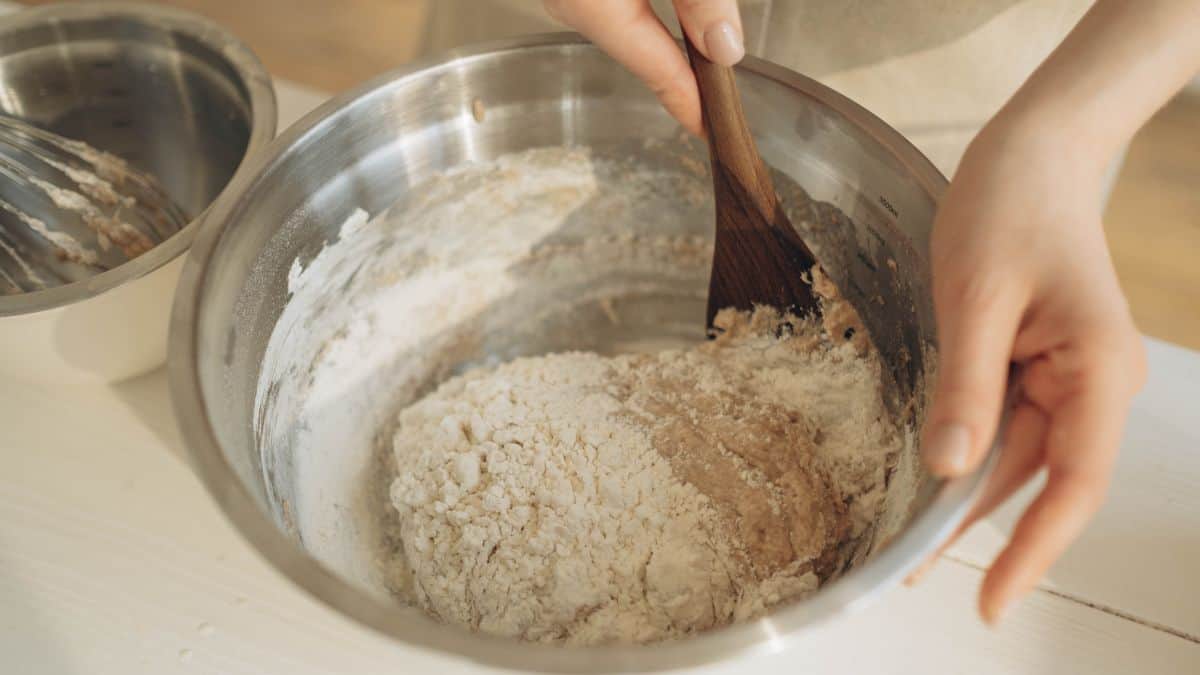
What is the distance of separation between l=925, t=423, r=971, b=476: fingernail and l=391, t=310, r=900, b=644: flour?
7.1 inches

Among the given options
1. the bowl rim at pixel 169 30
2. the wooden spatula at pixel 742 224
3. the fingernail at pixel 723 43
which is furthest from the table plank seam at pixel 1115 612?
the bowl rim at pixel 169 30

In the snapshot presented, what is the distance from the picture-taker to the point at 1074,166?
51cm

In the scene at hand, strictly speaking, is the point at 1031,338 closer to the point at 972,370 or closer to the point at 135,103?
the point at 972,370

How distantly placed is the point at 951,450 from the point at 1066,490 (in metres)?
0.06

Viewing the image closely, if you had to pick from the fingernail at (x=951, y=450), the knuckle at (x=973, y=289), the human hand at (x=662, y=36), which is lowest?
the fingernail at (x=951, y=450)

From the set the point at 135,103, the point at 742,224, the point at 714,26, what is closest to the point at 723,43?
the point at 714,26

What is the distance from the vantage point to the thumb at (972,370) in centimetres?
44

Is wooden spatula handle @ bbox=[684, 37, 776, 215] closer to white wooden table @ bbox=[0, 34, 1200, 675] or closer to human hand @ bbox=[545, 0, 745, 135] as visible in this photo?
human hand @ bbox=[545, 0, 745, 135]

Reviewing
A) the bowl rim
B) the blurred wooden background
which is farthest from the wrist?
the blurred wooden background

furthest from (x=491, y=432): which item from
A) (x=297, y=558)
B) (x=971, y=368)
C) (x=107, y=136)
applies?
(x=107, y=136)

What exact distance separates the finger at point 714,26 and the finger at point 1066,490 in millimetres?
302

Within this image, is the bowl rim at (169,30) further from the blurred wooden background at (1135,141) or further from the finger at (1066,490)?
the blurred wooden background at (1135,141)

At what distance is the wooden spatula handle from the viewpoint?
0.61 meters

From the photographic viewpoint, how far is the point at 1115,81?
0.52 meters
